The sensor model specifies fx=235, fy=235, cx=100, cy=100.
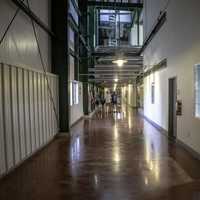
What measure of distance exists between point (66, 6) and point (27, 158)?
216 inches

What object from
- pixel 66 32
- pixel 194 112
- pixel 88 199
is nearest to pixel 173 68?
pixel 194 112

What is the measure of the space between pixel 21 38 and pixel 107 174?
3.51 meters

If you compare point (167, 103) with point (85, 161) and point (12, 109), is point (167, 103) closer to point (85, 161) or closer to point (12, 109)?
point (85, 161)

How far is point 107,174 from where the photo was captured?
Result: 171 inches

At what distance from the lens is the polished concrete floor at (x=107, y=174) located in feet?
11.5

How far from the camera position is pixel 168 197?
3357 mm

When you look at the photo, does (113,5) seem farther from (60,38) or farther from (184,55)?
(184,55)

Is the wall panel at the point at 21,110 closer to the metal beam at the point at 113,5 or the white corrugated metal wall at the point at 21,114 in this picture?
the white corrugated metal wall at the point at 21,114

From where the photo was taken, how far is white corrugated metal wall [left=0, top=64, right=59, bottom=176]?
4.19 metres

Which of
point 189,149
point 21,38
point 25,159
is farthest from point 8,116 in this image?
point 189,149

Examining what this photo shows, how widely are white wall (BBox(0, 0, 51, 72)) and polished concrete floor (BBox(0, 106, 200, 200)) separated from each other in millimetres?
2240

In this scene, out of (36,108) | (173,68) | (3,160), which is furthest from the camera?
(173,68)

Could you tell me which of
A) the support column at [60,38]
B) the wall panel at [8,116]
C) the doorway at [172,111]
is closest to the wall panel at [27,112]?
the wall panel at [8,116]

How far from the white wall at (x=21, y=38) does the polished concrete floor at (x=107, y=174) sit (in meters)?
2.24
